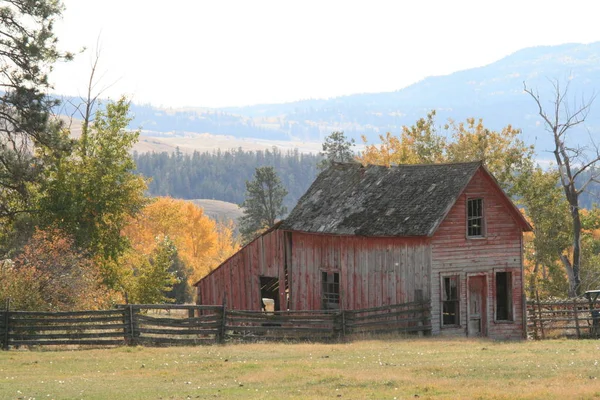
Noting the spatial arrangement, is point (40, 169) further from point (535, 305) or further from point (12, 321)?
point (535, 305)

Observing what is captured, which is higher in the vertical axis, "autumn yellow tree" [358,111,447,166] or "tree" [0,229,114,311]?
"autumn yellow tree" [358,111,447,166]

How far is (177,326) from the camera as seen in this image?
30.3m

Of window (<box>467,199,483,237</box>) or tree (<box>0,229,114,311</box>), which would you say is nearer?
Answer: tree (<box>0,229,114,311</box>)

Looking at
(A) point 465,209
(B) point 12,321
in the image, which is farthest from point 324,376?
(A) point 465,209

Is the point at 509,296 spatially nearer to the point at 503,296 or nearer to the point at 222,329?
the point at 503,296

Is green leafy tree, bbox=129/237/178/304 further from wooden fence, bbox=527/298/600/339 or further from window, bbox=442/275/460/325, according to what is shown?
wooden fence, bbox=527/298/600/339

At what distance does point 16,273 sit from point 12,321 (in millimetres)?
3931

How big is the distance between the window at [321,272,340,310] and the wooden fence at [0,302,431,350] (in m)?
2.13

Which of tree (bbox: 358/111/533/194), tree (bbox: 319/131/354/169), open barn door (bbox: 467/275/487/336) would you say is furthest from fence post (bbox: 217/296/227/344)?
tree (bbox: 319/131/354/169)

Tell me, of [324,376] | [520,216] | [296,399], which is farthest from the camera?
[520,216]

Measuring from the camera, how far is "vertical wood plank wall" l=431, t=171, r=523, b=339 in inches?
1319

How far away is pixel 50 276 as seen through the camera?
3453 cm

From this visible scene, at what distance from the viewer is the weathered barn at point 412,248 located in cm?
3362

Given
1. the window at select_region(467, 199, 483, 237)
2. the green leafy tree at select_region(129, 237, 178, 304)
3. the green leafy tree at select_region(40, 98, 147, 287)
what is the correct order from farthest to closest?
the green leafy tree at select_region(129, 237, 178, 304) < the green leafy tree at select_region(40, 98, 147, 287) < the window at select_region(467, 199, 483, 237)
